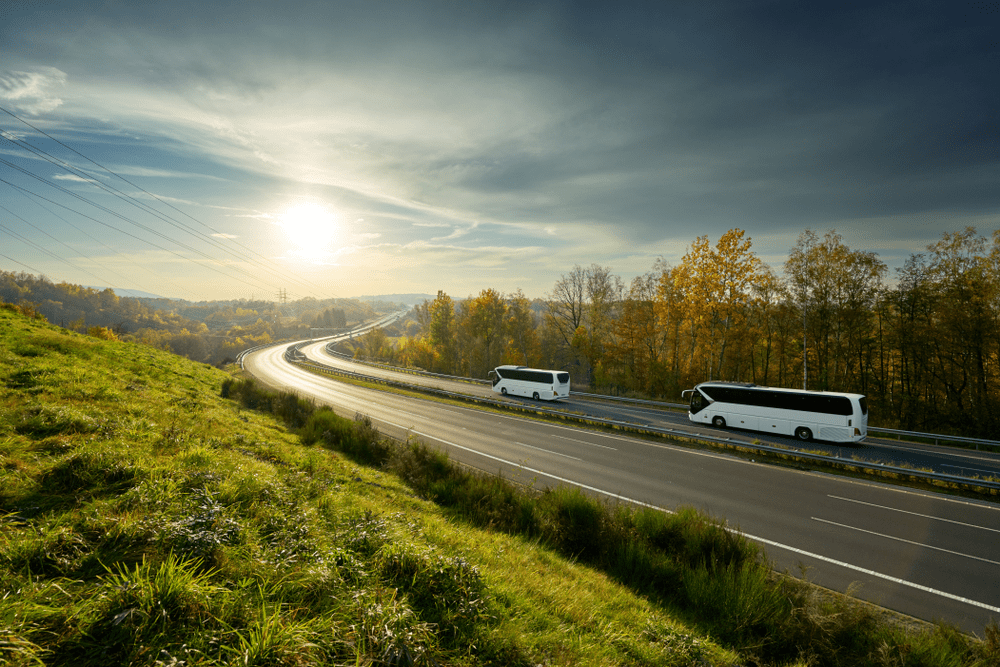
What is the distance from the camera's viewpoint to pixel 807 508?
502 inches

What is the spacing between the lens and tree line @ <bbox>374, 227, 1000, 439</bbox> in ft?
85.3

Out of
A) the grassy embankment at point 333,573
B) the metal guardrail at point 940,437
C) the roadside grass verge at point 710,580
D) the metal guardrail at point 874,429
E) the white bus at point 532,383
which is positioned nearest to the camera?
the grassy embankment at point 333,573

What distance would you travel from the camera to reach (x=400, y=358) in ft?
271

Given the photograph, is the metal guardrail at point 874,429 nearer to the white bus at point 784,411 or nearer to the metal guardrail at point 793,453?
the white bus at point 784,411

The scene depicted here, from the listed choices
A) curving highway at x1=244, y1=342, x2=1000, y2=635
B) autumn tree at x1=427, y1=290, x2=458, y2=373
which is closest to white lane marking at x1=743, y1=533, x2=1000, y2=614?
curving highway at x1=244, y1=342, x2=1000, y2=635

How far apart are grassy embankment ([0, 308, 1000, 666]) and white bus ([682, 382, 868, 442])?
1741 centimetres

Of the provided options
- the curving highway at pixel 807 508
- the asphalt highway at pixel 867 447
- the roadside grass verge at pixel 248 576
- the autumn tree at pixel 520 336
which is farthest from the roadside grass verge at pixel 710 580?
the autumn tree at pixel 520 336

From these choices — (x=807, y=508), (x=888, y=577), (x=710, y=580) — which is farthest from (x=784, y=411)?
(x=710, y=580)

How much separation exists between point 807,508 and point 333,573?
15327 millimetres

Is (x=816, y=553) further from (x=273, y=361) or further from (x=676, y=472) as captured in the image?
(x=273, y=361)

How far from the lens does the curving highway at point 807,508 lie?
28.9ft

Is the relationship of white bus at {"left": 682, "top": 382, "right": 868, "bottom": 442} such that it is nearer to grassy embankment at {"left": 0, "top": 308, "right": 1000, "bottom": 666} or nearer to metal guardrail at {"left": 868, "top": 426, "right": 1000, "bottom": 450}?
metal guardrail at {"left": 868, "top": 426, "right": 1000, "bottom": 450}

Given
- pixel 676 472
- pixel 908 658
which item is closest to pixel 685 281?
pixel 676 472

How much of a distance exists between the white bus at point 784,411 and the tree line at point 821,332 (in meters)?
9.83
